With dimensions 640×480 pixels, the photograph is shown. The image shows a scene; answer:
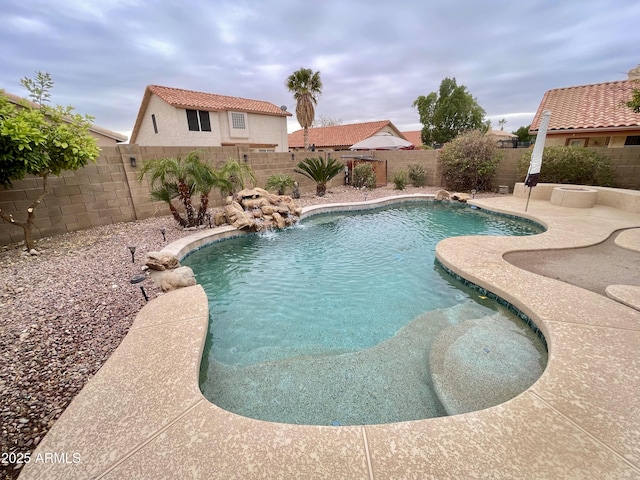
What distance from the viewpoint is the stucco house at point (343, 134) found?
2848 centimetres

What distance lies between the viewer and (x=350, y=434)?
5.87 feet

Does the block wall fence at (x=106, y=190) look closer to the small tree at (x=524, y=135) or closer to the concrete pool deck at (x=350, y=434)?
the concrete pool deck at (x=350, y=434)

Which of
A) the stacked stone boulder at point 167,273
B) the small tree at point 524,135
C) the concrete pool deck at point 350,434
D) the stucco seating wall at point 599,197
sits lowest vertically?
the concrete pool deck at point 350,434

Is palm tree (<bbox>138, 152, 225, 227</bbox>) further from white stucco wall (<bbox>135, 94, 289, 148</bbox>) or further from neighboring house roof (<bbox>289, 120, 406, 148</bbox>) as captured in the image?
neighboring house roof (<bbox>289, 120, 406, 148</bbox>)

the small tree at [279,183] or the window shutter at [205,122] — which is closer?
the small tree at [279,183]

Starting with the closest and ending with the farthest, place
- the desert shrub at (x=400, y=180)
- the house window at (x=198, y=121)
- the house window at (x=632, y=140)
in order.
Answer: the house window at (x=632, y=140) → the desert shrub at (x=400, y=180) → the house window at (x=198, y=121)

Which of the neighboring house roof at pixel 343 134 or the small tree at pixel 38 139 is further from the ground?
the neighboring house roof at pixel 343 134

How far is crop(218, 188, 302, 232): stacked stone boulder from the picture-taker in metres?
7.80

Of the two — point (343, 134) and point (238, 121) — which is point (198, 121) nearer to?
point (238, 121)

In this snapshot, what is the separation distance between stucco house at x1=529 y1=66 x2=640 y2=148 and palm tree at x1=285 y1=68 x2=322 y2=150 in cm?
1570

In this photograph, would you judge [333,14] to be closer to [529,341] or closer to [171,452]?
[529,341]

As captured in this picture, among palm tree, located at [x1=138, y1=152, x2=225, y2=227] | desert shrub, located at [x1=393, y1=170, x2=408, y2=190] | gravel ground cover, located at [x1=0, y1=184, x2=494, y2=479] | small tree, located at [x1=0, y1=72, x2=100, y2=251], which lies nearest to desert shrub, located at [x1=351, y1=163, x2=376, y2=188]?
desert shrub, located at [x1=393, y1=170, x2=408, y2=190]

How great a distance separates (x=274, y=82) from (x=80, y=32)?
17.7 metres

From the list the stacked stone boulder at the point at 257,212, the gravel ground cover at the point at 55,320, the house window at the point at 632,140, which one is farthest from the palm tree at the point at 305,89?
the gravel ground cover at the point at 55,320
